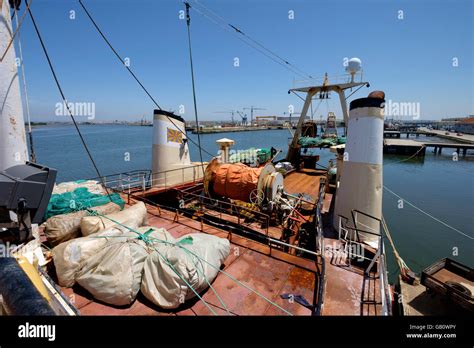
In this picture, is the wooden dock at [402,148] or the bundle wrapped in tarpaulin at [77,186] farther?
the wooden dock at [402,148]

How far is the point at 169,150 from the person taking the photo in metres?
15.2

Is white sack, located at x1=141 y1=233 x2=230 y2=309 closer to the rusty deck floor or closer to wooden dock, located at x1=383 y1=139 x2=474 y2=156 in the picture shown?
the rusty deck floor

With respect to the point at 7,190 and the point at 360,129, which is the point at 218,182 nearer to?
the point at 360,129

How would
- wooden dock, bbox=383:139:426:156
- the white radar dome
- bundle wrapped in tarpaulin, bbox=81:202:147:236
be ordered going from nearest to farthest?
1. bundle wrapped in tarpaulin, bbox=81:202:147:236
2. the white radar dome
3. wooden dock, bbox=383:139:426:156

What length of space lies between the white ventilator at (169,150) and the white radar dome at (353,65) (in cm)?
1392

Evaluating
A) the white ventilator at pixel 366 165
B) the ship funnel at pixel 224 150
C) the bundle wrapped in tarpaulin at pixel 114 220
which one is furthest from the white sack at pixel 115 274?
the ship funnel at pixel 224 150

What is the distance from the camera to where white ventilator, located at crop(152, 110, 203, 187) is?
14.7 metres

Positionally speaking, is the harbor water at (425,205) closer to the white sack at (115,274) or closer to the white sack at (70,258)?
the white sack at (115,274)

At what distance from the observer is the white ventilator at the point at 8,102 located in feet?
15.5

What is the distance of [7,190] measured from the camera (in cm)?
286

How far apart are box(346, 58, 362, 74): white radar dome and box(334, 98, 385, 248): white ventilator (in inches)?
Answer: 529

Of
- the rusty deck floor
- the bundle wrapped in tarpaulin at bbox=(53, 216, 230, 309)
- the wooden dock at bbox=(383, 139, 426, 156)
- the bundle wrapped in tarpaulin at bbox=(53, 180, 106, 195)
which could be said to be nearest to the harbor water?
the rusty deck floor

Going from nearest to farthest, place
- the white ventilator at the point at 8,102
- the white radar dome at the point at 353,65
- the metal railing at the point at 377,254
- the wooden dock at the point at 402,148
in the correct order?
the white ventilator at the point at 8,102 < the metal railing at the point at 377,254 < the white radar dome at the point at 353,65 < the wooden dock at the point at 402,148

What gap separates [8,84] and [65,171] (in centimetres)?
4149
